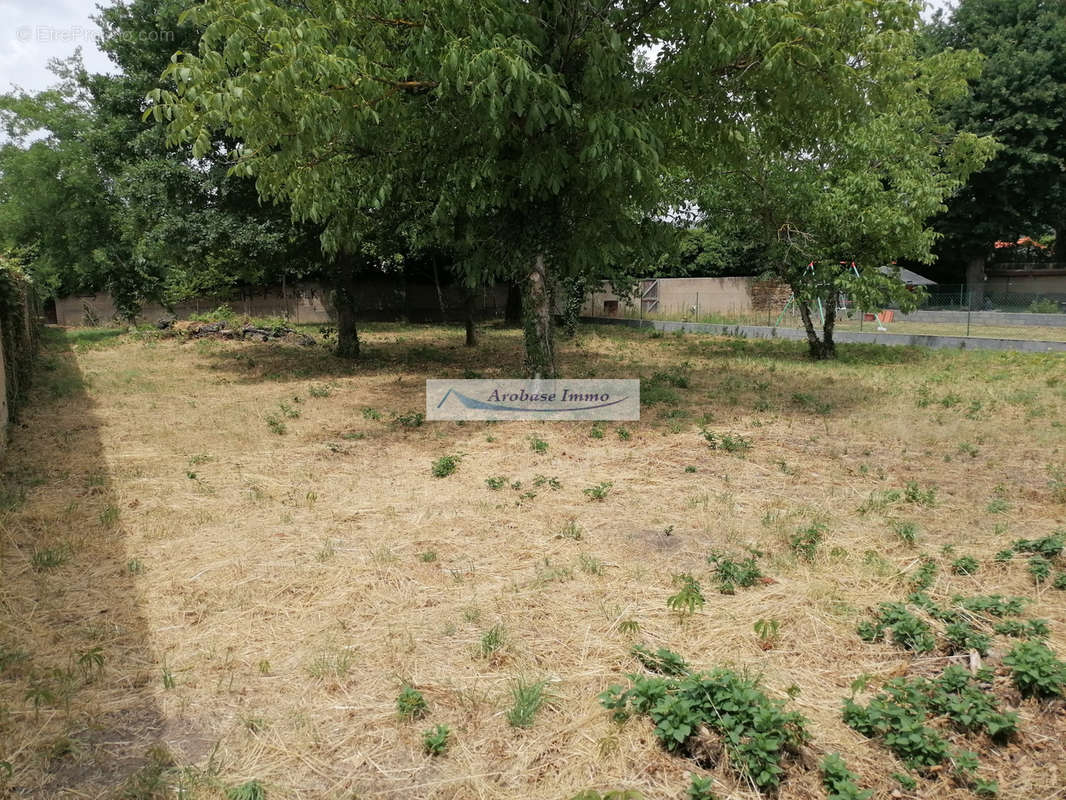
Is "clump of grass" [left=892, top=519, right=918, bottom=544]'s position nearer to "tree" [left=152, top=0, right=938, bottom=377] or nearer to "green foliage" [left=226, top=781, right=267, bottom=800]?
"green foliage" [left=226, top=781, right=267, bottom=800]

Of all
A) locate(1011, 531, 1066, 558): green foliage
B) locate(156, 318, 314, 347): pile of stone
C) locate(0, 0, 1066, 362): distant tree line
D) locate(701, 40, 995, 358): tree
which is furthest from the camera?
locate(156, 318, 314, 347): pile of stone

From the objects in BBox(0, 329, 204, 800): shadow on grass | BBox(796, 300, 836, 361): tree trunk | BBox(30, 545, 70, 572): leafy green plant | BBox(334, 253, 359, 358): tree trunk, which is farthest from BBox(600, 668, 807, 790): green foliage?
BBox(334, 253, 359, 358): tree trunk

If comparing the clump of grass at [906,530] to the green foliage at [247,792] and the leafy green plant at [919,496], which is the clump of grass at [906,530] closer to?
the leafy green plant at [919,496]

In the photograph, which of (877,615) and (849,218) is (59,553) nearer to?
(877,615)

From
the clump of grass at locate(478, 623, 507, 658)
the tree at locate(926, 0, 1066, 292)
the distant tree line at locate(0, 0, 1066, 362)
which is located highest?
the tree at locate(926, 0, 1066, 292)

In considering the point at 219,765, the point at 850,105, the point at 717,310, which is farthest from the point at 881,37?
the point at 717,310

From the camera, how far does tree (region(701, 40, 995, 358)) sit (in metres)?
11.5

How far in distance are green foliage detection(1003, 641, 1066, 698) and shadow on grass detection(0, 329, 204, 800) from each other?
10.0 feet

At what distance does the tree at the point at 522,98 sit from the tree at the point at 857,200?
13.0 ft

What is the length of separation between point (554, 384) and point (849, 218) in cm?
677

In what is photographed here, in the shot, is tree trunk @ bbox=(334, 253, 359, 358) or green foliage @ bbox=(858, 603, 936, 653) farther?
tree trunk @ bbox=(334, 253, 359, 358)

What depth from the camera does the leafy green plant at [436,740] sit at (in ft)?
7.63

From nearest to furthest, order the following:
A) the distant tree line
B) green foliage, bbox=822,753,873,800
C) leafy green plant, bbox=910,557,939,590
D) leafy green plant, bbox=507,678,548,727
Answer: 1. green foliage, bbox=822,753,873,800
2. leafy green plant, bbox=507,678,548,727
3. leafy green plant, bbox=910,557,939,590
4. the distant tree line

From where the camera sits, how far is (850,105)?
727cm
